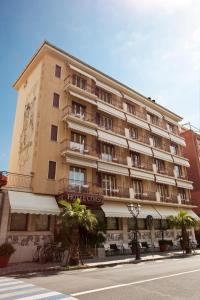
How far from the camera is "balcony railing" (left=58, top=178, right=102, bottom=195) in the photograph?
63.5ft

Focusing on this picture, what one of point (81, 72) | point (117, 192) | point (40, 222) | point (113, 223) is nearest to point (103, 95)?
point (81, 72)

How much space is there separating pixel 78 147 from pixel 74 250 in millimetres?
9721

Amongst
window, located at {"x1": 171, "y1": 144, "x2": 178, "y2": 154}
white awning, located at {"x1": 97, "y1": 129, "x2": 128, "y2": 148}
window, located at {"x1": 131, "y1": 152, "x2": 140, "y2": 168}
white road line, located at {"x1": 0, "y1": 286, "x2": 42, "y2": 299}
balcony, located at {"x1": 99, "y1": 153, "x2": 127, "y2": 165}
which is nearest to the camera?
white road line, located at {"x1": 0, "y1": 286, "x2": 42, "y2": 299}

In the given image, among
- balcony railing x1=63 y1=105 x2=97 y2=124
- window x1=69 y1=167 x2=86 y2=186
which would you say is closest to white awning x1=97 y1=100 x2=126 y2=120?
balcony railing x1=63 y1=105 x2=97 y2=124

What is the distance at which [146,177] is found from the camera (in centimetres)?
2688

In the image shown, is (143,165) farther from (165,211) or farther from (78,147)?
(78,147)

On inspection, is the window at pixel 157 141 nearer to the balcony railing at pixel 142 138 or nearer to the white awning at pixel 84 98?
the balcony railing at pixel 142 138

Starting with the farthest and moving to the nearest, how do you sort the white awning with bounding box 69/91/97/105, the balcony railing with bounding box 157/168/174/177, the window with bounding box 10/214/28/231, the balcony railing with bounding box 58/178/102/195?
the balcony railing with bounding box 157/168/174/177, the white awning with bounding box 69/91/97/105, the balcony railing with bounding box 58/178/102/195, the window with bounding box 10/214/28/231

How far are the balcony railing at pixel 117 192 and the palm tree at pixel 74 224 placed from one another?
25.9 feet

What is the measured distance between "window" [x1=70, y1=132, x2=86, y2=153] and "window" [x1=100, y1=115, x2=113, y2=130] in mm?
3689

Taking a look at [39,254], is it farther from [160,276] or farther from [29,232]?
[160,276]

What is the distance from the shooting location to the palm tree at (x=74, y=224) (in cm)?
1417

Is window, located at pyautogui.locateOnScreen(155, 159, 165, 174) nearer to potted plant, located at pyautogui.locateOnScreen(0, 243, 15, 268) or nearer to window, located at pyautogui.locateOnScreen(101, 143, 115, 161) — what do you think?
window, located at pyautogui.locateOnScreen(101, 143, 115, 161)

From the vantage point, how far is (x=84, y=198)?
63.2 ft
